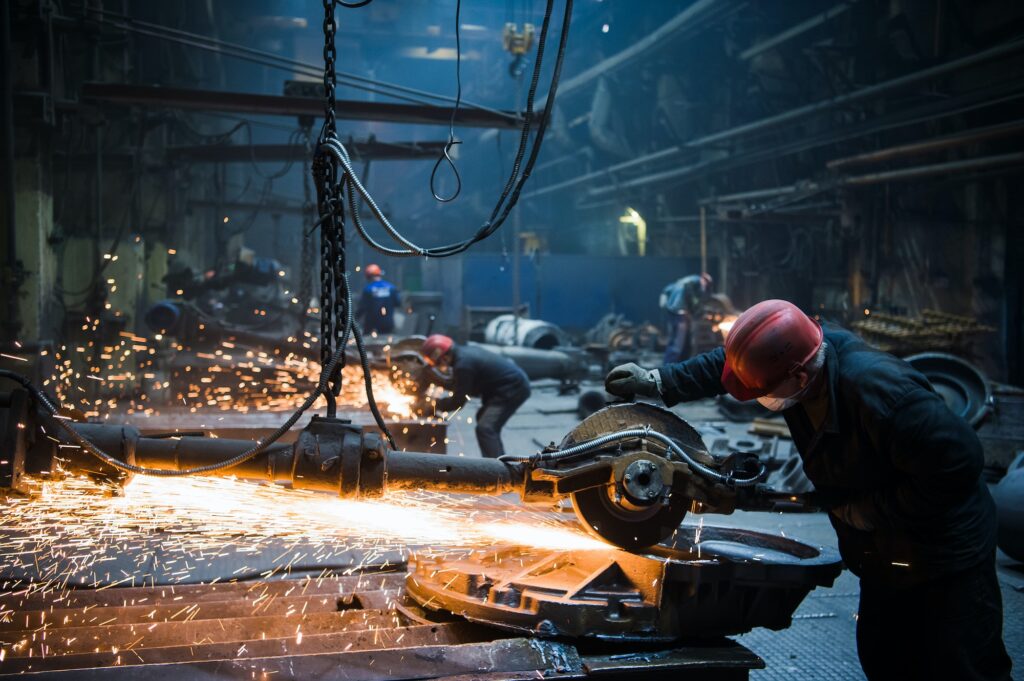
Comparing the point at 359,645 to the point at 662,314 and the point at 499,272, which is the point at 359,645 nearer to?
the point at 499,272

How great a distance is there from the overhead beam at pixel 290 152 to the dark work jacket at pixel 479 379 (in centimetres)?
220

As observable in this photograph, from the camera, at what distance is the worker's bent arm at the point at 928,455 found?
2146 mm

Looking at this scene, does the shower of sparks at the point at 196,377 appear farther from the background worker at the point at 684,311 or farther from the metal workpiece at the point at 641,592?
the background worker at the point at 684,311

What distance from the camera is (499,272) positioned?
16594 millimetres

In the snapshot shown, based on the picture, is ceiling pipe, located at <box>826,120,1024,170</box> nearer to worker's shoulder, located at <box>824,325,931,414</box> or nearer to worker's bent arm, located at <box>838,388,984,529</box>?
worker's shoulder, located at <box>824,325,931,414</box>

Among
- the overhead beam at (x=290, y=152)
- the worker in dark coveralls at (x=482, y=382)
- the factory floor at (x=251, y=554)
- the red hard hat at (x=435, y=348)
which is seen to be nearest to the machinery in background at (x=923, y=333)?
the worker in dark coveralls at (x=482, y=382)

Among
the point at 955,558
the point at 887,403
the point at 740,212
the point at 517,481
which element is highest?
the point at 740,212

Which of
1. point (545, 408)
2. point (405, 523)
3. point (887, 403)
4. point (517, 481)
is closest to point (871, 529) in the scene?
point (887, 403)

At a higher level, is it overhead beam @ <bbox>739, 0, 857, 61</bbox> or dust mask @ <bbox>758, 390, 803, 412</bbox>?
overhead beam @ <bbox>739, 0, 857, 61</bbox>

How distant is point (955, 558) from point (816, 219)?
472 inches

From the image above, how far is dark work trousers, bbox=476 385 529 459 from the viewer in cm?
685

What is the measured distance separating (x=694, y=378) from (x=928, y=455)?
0.87 meters

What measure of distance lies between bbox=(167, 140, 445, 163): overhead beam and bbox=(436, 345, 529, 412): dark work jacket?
2198mm

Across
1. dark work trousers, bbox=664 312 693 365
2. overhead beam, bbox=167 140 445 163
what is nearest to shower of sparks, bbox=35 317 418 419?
overhead beam, bbox=167 140 445 163
